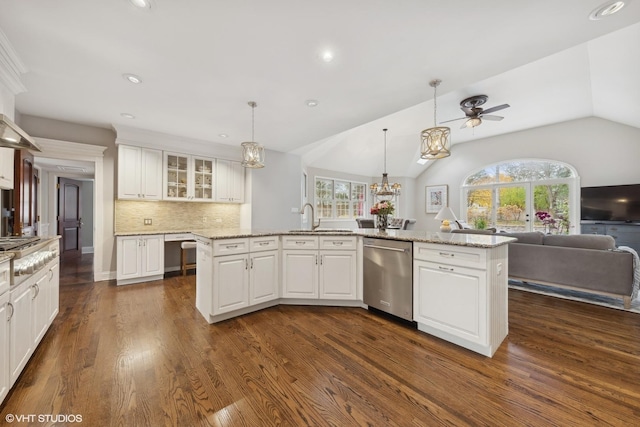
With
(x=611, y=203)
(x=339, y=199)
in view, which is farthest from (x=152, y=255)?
(x=611, y=203)

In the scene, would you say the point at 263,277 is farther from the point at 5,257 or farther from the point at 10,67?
the point at 10,67

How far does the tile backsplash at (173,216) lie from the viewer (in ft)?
14.6

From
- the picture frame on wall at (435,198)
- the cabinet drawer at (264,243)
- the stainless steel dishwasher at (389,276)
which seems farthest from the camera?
the picture frame on wall at (435,198)

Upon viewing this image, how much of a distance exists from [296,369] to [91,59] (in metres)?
3.23

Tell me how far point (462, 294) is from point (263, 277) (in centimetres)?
203

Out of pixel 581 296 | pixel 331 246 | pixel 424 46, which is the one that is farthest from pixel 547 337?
pixel 424 46

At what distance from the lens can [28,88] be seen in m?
2.92

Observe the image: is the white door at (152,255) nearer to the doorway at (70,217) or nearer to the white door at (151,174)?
the white door at (151,174)

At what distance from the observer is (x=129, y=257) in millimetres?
4086

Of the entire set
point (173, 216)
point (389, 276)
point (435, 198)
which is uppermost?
point (435, 198)

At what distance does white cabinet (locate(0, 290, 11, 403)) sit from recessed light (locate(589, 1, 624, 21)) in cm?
416

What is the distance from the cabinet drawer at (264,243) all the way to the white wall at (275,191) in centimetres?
223

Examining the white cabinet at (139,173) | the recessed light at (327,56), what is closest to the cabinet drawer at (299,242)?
the recessed light at (327,56)

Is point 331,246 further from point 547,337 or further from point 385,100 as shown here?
point 547,337
